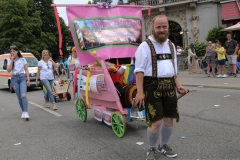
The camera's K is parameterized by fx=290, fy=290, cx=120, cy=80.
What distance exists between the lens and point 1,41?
36.0 meters

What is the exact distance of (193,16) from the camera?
77.5 ft

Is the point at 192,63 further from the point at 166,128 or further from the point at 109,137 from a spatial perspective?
the point at 166,128

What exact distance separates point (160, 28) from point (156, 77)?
63 centimetres

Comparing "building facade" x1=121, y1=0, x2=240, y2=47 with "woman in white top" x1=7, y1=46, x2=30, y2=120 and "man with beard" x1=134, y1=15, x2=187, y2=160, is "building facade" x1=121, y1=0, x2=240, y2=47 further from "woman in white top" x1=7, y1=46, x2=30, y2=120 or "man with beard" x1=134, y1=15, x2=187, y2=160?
"man with beard" x1=134, y1=15, x2=187, y2=160

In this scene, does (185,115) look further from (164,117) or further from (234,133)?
(164,117)

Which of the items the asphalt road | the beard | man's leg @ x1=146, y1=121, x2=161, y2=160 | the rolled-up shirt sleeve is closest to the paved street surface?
the asphalt road

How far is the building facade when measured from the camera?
22.0m

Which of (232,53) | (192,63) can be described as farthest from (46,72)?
(192,63)

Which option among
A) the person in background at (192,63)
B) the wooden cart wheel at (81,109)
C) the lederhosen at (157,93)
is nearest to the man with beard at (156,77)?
the lederhosen at (157,93)

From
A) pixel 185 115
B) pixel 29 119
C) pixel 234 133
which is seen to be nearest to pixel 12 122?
pixel 29 119

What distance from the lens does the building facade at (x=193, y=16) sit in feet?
72.1

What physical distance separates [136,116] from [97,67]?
49.9 inches

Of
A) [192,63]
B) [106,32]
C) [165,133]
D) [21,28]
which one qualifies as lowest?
[165,133]

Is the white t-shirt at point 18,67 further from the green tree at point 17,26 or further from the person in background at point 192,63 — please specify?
the green tree at point 17,26
